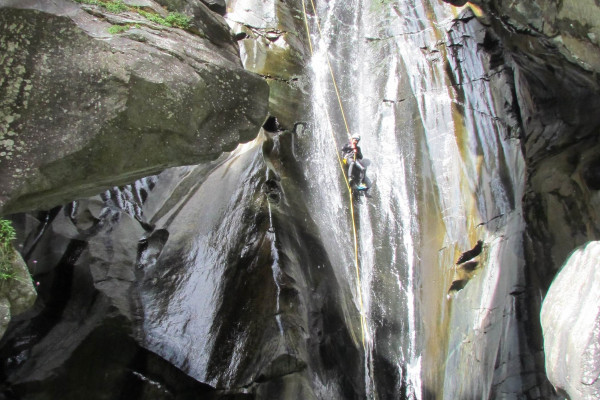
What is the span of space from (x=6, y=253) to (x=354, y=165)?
7471 mm

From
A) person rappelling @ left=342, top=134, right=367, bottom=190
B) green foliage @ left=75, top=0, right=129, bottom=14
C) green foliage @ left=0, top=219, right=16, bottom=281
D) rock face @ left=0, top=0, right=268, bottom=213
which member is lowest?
green foliage @ left=0, top=219, right=16, bottom=281

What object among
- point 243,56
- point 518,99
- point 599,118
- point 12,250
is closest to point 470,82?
point 518,99

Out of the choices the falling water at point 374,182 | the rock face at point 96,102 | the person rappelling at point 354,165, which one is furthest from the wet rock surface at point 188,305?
the person rappelling at point 354,165

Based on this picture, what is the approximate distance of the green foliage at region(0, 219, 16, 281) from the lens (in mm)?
4535

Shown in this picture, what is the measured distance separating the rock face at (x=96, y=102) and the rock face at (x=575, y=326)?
191 inches

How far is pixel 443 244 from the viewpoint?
31.8 ft

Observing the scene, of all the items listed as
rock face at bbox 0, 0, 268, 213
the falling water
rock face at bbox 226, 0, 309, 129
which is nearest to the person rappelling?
the falling water

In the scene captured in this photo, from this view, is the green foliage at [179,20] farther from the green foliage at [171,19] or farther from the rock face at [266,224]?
the rock face at [266,224]

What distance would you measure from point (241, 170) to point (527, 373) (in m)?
6.24

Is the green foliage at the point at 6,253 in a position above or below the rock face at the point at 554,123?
below

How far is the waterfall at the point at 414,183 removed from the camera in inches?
344

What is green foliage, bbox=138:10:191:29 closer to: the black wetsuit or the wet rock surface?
the wet rock surface

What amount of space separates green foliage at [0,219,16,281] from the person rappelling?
735cm

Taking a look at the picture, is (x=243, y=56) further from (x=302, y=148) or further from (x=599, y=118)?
(x=599, y=118)
